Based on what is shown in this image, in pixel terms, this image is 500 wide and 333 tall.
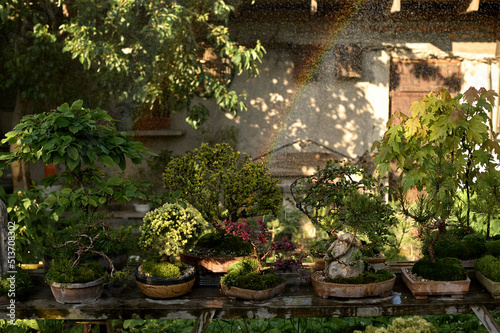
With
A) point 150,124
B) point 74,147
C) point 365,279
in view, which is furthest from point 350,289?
point 150,124

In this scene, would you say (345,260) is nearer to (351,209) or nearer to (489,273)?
(351,209)

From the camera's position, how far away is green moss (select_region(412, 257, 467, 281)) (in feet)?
10.0

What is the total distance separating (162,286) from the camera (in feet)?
9.78

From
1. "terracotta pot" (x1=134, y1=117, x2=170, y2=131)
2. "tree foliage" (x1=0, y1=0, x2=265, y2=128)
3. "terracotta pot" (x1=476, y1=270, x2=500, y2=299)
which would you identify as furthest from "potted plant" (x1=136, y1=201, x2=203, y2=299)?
"terracotta pot" (x1=134, y1=117, x2=170, y2=131)

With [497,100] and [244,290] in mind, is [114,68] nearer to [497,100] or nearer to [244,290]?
[244,290]

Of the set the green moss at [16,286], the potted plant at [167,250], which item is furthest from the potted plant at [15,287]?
the potted plant at [167,250]

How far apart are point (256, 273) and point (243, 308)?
25cm

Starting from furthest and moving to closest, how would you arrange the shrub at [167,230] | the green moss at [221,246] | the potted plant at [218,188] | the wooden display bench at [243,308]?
the potted plant at [218,188] → the green moss at [221,246] → the shrub at [167,230] → the wooden display bench at [243,308]

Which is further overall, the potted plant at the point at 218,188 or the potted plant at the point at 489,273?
the potted plant at the point at 218,188

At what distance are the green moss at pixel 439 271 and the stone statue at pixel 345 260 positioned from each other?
384mm

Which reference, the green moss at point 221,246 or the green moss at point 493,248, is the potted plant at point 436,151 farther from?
the green moss at point 221,246

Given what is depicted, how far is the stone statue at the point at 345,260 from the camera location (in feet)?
10.0

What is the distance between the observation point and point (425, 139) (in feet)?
11.9

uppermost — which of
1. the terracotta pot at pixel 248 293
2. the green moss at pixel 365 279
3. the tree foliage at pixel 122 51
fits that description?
the tree foliage at pixel 122 51
